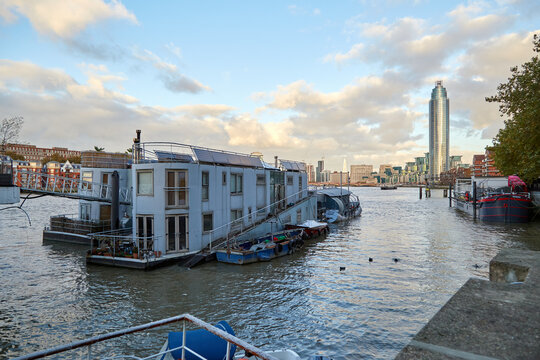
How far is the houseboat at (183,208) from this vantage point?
2364 cm

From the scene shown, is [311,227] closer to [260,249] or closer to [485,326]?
[260,249]

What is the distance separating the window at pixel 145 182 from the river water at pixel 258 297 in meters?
5.93

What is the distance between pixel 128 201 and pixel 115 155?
7209 mm

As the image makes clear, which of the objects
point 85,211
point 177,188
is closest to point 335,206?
point 177,188

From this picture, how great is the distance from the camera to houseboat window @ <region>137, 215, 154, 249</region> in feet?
78.0

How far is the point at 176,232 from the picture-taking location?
24.2 metres

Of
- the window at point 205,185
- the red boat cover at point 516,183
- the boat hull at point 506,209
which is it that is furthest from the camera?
the red boat cover at point 516,183

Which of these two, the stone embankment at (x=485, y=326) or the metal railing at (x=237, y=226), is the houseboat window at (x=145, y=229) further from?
the stone embankment at (x=485, y=326)

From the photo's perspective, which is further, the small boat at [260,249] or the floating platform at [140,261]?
the small boat at [260,249]

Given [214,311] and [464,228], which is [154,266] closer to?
[214,311]

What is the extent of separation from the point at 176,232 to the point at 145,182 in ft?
14.9

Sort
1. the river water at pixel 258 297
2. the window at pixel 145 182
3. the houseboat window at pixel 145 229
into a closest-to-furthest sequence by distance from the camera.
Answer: the river water at pixel 258 297 < the houseboat window at pixel 145 229 < the window at pixel 145 182

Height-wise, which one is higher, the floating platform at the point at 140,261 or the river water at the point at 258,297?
the floating platform at the point at 140,261

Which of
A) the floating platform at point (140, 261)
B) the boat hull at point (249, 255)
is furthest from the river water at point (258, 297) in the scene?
the boat hull at point (249, 255)
